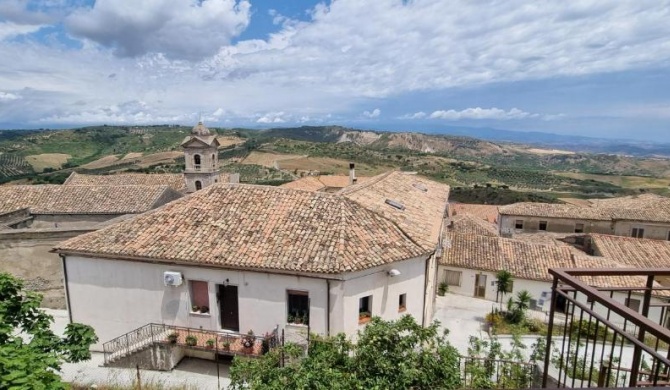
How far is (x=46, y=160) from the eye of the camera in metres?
127

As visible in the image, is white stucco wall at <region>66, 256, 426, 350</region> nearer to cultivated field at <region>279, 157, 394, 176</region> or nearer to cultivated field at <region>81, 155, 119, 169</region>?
cultivated field at <region>279, 157, 394, 176</region>

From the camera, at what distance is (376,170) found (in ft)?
369

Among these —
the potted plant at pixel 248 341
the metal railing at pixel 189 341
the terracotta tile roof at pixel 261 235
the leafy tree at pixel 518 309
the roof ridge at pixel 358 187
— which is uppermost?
the roof ridge at pixel 358 187

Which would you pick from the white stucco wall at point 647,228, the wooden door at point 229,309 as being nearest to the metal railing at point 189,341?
the wooden door at point 229,309

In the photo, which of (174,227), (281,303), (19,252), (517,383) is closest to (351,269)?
(281,303)

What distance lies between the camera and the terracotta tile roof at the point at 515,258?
25.9m

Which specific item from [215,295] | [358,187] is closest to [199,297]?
[215,295]

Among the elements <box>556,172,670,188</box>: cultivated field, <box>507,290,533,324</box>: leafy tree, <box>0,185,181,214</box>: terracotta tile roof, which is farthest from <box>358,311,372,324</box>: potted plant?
<box>556,172,670,188</box>: cultivated field

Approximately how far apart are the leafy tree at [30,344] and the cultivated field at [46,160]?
436ft

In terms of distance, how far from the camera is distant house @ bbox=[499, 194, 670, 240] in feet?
116

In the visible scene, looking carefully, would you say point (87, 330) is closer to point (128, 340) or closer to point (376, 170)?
point (128, 340)

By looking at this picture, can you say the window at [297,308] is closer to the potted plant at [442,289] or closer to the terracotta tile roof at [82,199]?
the potted plant at [442,289]

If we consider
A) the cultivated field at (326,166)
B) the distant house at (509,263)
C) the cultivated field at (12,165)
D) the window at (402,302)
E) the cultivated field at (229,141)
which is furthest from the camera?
the cultivated field at (229,141)

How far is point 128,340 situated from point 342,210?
10349 mm
